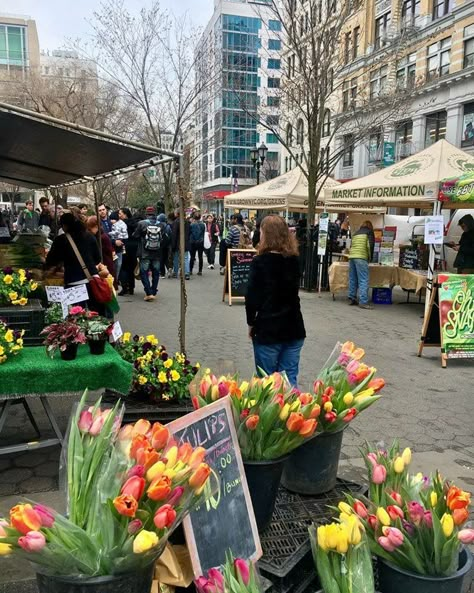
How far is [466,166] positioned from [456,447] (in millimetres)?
6532

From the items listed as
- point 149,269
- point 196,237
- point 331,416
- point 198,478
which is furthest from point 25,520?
point 196,237

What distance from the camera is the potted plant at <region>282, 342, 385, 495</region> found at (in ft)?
7.60

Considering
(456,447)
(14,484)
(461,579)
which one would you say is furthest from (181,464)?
(456,447)

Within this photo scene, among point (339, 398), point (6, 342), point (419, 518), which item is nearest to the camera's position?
point (419, 518)

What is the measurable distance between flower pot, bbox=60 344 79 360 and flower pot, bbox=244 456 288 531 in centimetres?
172

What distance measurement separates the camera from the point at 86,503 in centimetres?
142

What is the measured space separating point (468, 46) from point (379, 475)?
31788 mm

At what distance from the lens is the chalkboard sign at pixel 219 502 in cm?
172

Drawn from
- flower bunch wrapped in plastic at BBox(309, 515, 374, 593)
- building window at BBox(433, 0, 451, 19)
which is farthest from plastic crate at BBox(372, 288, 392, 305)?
building window at BBox(433, 0, 451, 19)

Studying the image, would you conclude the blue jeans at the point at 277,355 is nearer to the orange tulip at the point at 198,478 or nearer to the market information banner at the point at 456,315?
the orange tulip at the point at 198,478

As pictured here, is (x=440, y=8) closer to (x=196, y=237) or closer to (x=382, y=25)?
(x=382, y=25)

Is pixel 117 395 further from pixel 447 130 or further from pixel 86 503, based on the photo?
pixel 447 130

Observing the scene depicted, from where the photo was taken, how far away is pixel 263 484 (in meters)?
2.08

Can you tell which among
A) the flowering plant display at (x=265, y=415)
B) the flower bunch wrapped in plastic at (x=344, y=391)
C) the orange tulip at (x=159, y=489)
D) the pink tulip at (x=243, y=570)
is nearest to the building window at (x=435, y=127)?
the flower bunch wrapped in plastic at (x=344, y=391)
